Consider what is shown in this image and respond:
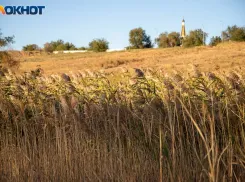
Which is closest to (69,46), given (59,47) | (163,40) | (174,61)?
(59,47)

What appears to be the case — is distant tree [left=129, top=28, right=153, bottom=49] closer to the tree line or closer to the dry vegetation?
the tree line

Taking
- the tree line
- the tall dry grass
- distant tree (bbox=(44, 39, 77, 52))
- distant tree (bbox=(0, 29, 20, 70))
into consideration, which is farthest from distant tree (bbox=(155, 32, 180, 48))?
the tall dry grass

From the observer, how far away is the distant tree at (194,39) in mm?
55094

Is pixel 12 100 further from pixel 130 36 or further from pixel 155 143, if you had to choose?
pixel 130 36

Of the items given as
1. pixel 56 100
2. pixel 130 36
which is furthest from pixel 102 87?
pixel 130 36

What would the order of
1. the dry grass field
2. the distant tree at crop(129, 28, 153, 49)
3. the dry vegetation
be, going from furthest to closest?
the distant tree at crop(129, 28, 153, 49), the dry grass field, the dry vegetation

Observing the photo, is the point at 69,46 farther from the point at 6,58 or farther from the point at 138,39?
the point at 6,58

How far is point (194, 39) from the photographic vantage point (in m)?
56.2

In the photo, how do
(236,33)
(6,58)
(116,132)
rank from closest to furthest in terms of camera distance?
(116,132), (6,58), (236,33)

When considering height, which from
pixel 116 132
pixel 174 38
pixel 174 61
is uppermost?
pixel 174 38

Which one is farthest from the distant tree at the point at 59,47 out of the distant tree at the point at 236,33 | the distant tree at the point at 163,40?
the distant tree at the point at 236,33

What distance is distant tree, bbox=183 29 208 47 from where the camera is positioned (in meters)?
55.1

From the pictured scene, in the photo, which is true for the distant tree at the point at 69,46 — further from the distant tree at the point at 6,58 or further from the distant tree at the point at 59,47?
the distant tree at the point at 6,58

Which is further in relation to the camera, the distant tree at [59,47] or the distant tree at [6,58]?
the distant tree at [59,47]
